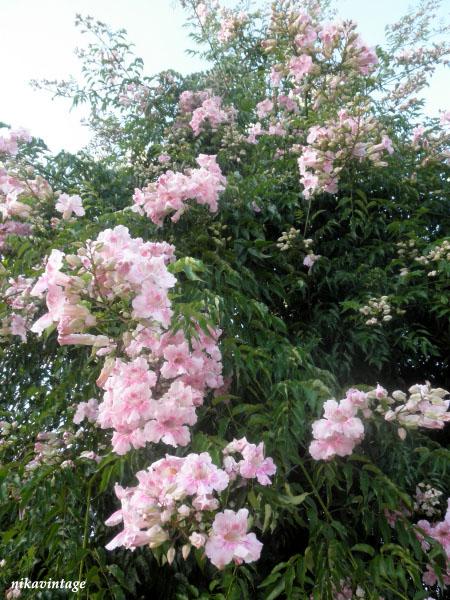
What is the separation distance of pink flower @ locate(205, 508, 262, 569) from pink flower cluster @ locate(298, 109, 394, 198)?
2.23 meters

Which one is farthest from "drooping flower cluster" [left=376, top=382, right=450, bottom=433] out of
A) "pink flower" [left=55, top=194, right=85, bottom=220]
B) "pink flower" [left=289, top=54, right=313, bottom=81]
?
"pink flower" [left=289, top=54, right=313, bottom=81]

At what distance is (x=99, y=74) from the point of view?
Result: 16.2 ft

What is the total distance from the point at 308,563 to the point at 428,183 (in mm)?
2878

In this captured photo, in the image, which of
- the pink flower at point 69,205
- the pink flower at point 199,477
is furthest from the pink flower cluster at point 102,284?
the pink flower at point 69,205

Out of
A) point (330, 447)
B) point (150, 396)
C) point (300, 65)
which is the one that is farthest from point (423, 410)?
point (300, 65)

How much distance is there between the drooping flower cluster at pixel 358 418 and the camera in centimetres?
192

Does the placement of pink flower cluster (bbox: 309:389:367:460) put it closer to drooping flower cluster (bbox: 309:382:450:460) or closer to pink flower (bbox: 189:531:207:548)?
drooping flower cluster (bbox: 309:382:450:460)

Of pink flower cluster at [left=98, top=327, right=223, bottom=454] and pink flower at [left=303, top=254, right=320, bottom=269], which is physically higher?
pink flower at [left=303, top=254, right=320, bottom=269]

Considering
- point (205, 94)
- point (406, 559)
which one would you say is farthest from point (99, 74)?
point (406, 559)

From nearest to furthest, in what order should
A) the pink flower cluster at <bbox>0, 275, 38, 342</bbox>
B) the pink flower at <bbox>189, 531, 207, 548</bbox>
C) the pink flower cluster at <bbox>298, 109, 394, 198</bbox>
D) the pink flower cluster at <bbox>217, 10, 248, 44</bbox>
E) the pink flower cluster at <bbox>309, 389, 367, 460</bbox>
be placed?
the pink flower at <bbox>189, 531, 207, 548</bbox> → the pink flower cluster at <bbox>309, 389, 367, 460</bbox> → the pink flower cluster at <bbox>0, 275, 38, 342</bbox> → the pink flower cluster at <bbox>298, 109, 394, 198</bbox> → the pink flower cluster at <bbox>217, 10, 248, 44</bbox>

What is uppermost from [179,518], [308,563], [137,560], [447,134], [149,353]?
[447,134]

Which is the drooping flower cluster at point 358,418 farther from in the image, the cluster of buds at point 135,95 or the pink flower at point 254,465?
the cluster of buds at point 135,95

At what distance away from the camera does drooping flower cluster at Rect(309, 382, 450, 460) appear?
192 centimetres

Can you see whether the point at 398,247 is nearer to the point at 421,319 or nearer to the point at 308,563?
the point at 421,319
